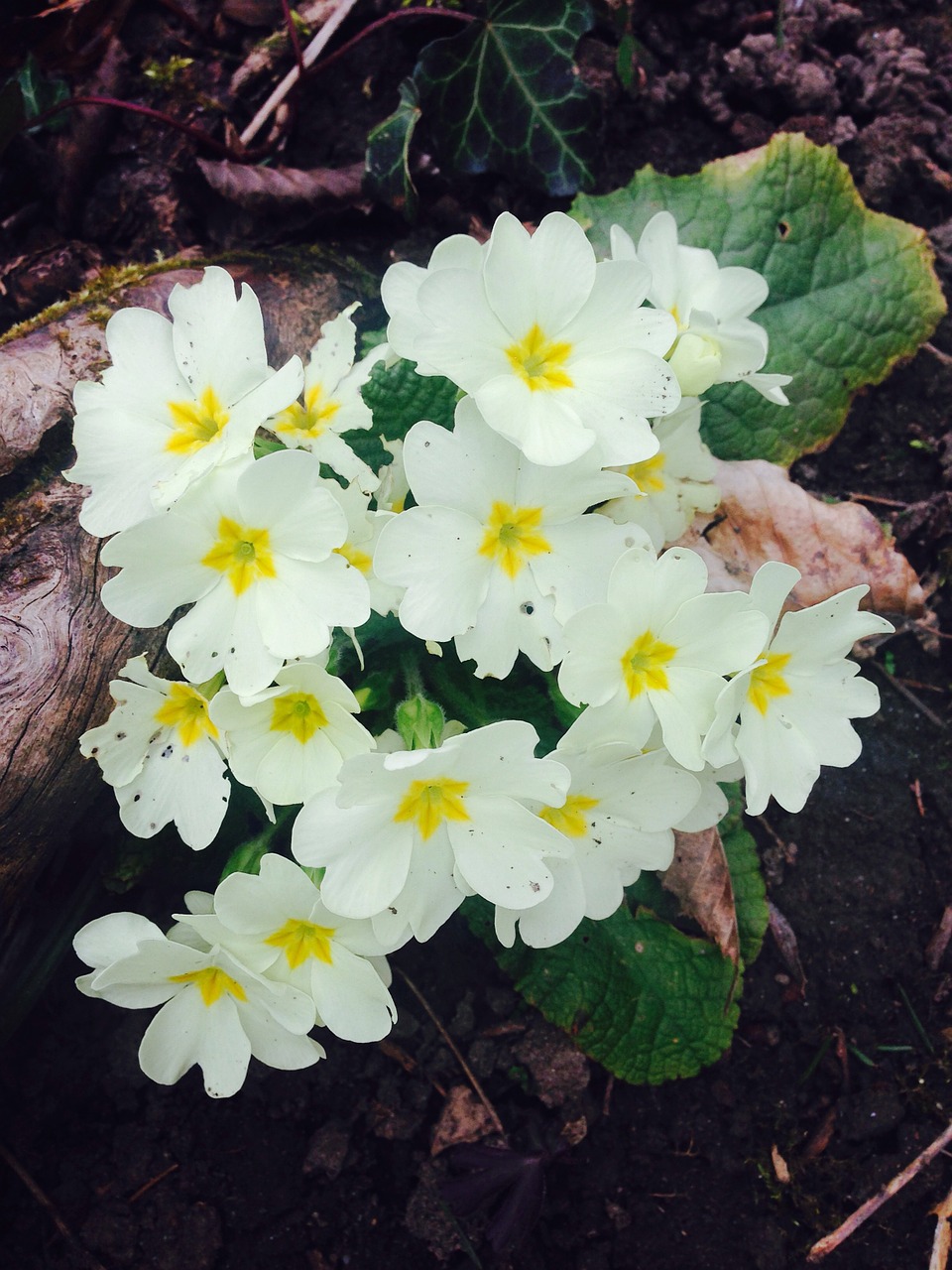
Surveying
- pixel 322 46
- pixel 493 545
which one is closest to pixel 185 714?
pixel 493 545

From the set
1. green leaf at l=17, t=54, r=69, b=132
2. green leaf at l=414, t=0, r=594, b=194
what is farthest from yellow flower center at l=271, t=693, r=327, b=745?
green leaf at l=17, t=54, r=69, b=132

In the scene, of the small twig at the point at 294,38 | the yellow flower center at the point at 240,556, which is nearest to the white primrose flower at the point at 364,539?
the yellow flower center at the point at 240,556

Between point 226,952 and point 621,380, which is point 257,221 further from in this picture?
point 226,952

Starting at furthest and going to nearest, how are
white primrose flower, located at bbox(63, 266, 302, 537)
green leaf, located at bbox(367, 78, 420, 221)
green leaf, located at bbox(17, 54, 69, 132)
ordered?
1. green leaf, located at bbox(17, 54, 69, 132)
2. green leaf, located at bbox(367, 78, 420, 221)
3. white primrose flower, located at bbox(63, 266, 302, 537)

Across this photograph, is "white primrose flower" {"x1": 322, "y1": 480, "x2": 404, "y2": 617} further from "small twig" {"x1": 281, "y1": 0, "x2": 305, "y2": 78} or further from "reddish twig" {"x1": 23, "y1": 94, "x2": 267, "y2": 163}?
"small twig" {"x1": 281, "y1": 0, "x2": 305, "y2": 78}

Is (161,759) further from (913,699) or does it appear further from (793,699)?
(913,699)

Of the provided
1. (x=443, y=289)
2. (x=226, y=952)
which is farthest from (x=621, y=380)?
(x=226, y=952)

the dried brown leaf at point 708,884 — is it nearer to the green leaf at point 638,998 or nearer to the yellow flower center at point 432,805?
the green leaf at point 638,998
